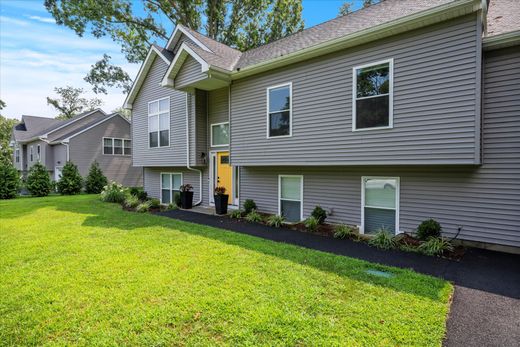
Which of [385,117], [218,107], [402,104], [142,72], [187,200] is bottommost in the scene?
[187,200]

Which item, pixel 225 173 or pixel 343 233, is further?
pixel 225 173

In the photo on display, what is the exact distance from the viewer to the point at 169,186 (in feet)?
42.0

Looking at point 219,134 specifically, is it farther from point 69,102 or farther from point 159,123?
point 69,102

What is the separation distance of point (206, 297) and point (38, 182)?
19.0 meters

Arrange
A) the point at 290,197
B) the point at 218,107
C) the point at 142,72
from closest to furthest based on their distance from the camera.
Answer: the point at 290,197 < the point at 218,107 < the point at 142,72

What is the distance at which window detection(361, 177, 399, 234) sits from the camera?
665 centimetres

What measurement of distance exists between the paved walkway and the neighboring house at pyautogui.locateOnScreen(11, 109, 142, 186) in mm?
18691

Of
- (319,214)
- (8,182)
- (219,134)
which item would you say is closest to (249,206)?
(319,214)

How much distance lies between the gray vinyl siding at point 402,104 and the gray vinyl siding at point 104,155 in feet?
59.5

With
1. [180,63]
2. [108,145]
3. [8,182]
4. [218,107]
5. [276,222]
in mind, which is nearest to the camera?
[276,222]

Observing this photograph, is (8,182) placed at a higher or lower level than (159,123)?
lower

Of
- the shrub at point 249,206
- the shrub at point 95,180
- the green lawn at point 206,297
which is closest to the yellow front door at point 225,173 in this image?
the shrub at point 249,206

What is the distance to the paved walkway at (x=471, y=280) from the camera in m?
2.76

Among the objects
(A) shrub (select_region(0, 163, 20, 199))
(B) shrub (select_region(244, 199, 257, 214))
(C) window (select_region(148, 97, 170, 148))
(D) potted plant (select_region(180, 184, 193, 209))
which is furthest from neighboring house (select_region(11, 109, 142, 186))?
(B) shrub (select_region(244, 199, 257, 214))
